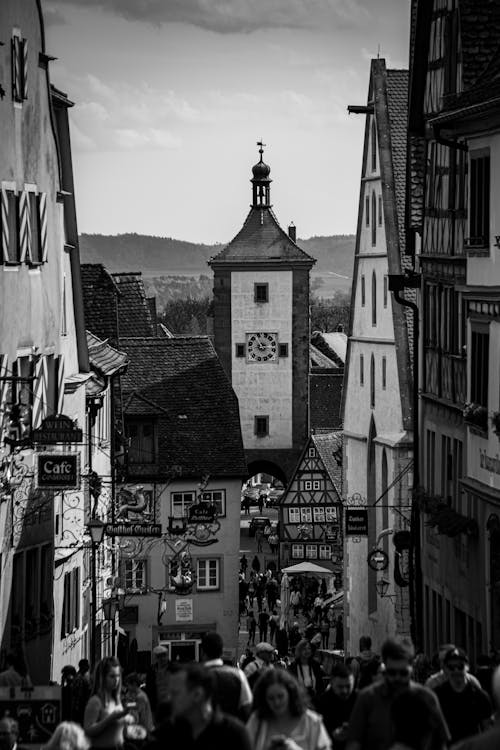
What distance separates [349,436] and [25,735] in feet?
126

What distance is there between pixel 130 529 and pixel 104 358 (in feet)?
26.4

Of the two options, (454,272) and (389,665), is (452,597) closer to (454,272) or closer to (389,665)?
(454,272)

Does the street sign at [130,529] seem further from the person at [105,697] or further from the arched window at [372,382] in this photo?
the arched window at [372,382]

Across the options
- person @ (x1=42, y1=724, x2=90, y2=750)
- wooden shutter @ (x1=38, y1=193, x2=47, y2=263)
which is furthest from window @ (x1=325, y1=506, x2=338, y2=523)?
person @ (x1=42, y1=724, x2=90, y2=750)

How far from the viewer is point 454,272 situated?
110 feet

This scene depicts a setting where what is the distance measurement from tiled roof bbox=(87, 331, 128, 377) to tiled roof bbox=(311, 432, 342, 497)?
41.3 metres

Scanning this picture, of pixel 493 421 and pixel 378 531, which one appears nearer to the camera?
pixel 493 421

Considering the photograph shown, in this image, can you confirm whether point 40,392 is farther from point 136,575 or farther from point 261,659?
point 136,575

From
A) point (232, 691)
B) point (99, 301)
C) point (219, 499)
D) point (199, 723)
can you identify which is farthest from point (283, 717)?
point (219, 499)

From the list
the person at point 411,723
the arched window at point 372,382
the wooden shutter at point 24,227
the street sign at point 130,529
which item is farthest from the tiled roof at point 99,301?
the person at point 411,723

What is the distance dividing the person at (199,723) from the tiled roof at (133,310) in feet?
148

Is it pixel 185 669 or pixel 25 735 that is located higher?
pixel 185 669

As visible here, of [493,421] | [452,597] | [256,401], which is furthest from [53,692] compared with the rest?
[256,401]

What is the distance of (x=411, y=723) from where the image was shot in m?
11.7
